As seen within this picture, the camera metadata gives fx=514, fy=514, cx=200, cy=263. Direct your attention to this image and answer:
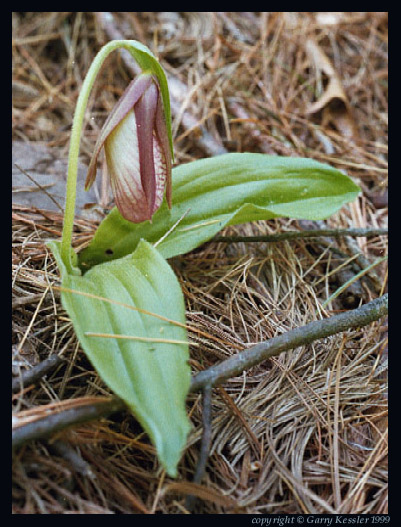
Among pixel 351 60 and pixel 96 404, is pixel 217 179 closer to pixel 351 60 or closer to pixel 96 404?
pixel 96 404

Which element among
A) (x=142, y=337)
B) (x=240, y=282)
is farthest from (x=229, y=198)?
(x=142, y=337)

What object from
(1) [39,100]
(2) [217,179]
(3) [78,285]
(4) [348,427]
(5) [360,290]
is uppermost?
(1) [39,100]

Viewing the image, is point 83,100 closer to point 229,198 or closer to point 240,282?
point 229,198

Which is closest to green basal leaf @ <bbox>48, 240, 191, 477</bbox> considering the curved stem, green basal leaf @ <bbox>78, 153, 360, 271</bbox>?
the curved stem

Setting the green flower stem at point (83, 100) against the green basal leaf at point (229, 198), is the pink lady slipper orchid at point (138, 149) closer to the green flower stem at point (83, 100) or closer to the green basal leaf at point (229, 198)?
the green flower stem at point (83, 100)

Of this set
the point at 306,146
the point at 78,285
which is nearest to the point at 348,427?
the point at 78,285
